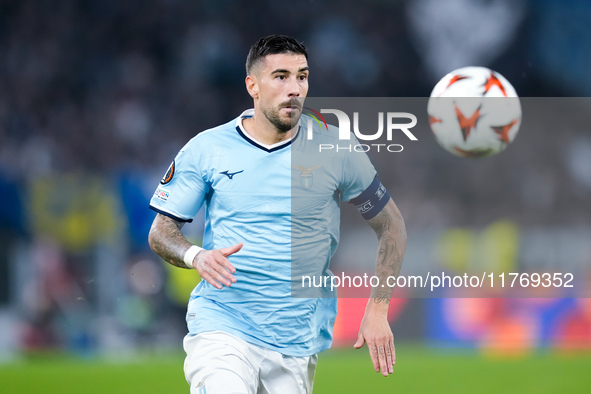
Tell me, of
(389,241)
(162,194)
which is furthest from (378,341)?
(162,194)

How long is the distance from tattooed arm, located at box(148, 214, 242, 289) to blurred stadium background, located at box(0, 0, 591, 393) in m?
4.11

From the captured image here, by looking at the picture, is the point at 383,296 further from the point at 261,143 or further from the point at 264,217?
the point at 261,143

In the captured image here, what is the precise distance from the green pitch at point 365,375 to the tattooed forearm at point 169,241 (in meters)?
4.00

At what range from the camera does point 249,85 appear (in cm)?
423

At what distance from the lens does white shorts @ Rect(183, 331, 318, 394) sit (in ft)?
11.8

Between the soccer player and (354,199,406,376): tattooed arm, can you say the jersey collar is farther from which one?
(354,199,406,376): tattooed arm

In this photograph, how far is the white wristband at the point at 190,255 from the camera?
3.72 meters

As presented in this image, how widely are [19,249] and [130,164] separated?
11.2ft

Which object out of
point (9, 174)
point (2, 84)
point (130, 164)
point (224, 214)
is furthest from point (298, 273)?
point (2, 84)

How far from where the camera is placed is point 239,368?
3703 mm

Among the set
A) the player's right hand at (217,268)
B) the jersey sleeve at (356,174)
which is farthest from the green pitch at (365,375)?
the player's right hand at (217,268)

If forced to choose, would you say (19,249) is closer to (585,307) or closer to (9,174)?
(9,174)

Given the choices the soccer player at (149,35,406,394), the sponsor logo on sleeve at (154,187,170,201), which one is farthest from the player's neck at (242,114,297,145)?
the sponsor logo on sleeve at (154,187,170,201)

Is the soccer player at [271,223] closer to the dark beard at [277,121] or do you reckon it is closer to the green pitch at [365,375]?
the dark beard at [277,121]
